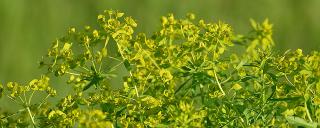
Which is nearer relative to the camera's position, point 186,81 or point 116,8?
point 186,81

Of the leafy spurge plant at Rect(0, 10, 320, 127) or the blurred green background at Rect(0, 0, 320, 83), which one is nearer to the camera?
the leafy spurge plant at Rect(0, 10, 320, 127)

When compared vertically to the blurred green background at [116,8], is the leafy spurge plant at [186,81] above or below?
below

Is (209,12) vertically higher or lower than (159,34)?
higher

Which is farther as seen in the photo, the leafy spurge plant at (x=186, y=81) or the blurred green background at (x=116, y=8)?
the blurred green background at (x=116, y=8)

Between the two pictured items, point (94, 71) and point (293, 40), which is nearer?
point (94, 71)

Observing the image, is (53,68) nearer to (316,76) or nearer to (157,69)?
(157,69)

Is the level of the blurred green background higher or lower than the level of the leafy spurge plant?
higher

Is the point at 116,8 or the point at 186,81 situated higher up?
the point at 116,8

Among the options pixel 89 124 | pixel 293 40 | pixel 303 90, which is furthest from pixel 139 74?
pixel 293 40
